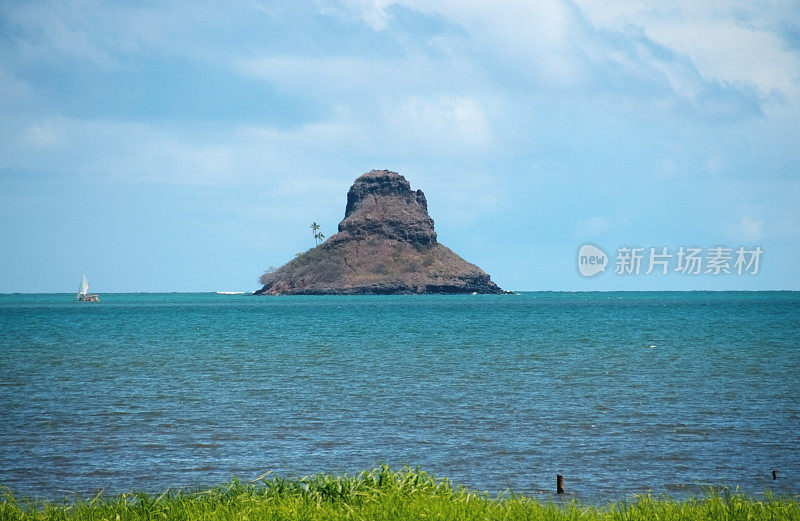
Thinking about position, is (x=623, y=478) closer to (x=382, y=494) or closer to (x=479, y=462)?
(x=479, y=462)

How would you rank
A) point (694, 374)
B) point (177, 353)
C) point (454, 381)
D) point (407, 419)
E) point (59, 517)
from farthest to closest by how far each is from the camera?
1. point (177, 353)
2. point (694, 374)
3. point (454, 381)
4. point (407, 419)
5. point (59, 517)

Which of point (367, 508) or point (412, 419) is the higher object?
point (367, 508)

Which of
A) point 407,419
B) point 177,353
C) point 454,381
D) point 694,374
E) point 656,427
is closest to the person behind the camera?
point 656,427

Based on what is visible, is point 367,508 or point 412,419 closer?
point 367,508

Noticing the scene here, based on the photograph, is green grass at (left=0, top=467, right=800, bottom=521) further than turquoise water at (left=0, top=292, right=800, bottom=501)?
No

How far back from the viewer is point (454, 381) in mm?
28984

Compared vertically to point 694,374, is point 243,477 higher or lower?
lower

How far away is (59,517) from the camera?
9.38 metres

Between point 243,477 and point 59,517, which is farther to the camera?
point 243,477

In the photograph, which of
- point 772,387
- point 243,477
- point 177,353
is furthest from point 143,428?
point 177,353

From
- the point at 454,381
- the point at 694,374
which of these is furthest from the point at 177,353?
the point at 694,374

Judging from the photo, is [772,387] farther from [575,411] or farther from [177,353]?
[177,353]

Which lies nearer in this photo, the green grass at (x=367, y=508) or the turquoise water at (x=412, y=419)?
the green grass at (x=367, y=508)

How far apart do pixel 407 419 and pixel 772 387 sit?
48.5 ft
